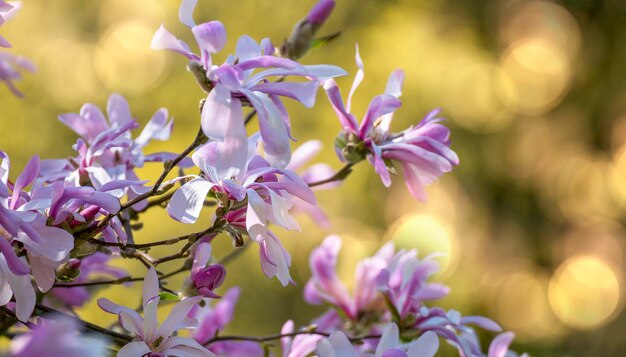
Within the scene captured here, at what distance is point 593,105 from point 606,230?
549 mm

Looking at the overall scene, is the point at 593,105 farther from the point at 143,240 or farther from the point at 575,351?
the point at 143,240

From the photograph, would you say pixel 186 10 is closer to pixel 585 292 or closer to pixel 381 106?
pixel 381 106

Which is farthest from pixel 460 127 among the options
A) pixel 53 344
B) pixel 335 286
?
pixel 53 344

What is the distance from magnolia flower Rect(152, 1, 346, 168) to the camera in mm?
393

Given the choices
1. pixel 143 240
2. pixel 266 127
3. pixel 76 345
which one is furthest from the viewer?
pixel 143 240

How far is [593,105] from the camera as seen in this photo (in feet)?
11.4

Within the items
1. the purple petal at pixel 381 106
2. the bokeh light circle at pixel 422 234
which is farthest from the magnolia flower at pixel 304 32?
the bokeh light circle at pixel 422 234

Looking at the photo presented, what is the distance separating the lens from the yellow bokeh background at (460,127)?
9.67 feet

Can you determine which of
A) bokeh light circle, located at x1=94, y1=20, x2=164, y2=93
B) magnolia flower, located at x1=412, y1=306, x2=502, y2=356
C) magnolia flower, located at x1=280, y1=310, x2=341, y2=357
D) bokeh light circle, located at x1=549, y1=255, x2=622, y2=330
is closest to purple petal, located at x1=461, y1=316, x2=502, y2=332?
magnolia flower, located at x1=412, y1=306, x2=502, y2=356

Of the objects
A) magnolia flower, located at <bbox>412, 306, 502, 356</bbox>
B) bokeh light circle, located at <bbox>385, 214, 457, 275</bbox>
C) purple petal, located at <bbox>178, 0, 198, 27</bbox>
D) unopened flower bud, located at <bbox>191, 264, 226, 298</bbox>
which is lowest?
bokeh light circle, located at <bbox>385, 214, 457, 275</bbox>

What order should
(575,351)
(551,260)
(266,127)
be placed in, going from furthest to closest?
1. (551,260)
2. (575,351)
3. (266,127)

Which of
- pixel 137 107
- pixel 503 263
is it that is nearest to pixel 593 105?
pixel 503 263

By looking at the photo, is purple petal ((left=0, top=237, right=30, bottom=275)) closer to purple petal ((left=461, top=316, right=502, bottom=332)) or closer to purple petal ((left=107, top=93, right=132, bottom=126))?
purple petal ((left=107, top=93, right=132, bottom=126))

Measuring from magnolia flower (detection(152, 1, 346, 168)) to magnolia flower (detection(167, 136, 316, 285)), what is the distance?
1cm
